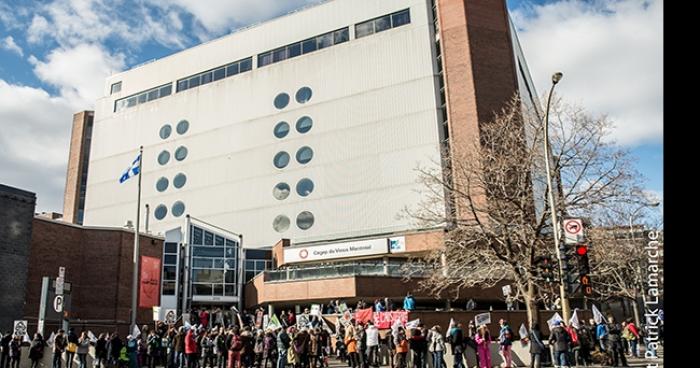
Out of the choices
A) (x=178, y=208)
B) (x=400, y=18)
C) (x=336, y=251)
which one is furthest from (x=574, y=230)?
(x=178, y=208)

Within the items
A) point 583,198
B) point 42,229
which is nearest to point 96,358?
point 42,229

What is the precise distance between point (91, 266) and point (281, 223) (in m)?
17.2

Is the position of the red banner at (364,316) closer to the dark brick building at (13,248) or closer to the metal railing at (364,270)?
the metal railing at (364,270)

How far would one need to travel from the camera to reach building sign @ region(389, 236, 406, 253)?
1620 inches

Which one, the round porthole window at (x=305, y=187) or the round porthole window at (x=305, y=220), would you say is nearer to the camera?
the round porthole window at (x=305, y=220)

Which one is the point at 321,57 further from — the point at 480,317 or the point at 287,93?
the point at 480,317

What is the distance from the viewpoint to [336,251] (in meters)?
42.8

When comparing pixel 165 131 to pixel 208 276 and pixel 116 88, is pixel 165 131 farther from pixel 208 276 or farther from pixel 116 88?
pixel 208 276

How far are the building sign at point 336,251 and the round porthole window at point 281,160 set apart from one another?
11118 millimetres

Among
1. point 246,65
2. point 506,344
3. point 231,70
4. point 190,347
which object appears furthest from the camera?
point 231,70

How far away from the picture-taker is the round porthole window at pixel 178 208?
2256 inches

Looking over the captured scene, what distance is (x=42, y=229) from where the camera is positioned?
35.6 m

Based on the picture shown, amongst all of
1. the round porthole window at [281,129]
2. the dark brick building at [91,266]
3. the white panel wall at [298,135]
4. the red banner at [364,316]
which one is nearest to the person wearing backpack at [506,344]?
the red banner at [364,316]

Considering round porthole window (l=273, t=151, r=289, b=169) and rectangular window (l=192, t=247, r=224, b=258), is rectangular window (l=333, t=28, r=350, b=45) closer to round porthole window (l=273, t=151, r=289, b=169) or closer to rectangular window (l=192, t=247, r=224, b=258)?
round porthole window (l=273, t=151, r=289, b=169)
